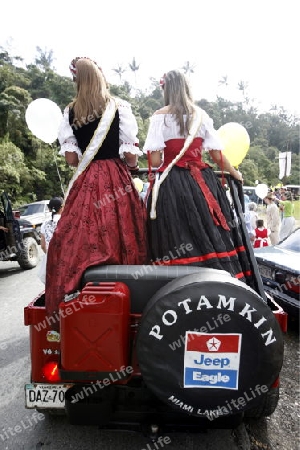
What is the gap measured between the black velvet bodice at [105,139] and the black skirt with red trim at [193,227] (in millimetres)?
423

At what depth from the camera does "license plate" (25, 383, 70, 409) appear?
201cm

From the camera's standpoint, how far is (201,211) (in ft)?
7.78

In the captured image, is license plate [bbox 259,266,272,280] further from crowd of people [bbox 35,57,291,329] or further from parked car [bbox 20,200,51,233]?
parked car [bbox 20,200,51,233]

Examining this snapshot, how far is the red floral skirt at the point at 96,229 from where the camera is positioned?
2088mm

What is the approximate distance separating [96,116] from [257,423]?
7.97ft

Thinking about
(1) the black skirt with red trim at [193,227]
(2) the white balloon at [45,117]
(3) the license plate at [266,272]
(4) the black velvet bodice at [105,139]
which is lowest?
(3) the license plate at [266,272]

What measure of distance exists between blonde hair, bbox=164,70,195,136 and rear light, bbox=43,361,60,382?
67.8 inches

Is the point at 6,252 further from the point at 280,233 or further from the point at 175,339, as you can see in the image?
the point at 280,233

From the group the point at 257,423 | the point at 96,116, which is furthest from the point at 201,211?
the point at 257,423

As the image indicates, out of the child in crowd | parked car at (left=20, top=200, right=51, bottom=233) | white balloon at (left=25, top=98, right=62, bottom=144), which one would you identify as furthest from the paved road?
parked car at (left=20, top=200, right=51, bottom=233)

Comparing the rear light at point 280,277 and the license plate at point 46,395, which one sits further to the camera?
the rear light at point 280,277

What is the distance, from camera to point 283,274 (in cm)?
401

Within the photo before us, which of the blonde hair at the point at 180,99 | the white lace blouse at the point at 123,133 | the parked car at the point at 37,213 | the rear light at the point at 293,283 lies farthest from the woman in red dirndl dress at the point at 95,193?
the parked car at the point at 37,213

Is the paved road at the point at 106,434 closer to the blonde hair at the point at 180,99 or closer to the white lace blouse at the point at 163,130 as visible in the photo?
the white lace blouse at the point at 163,130
